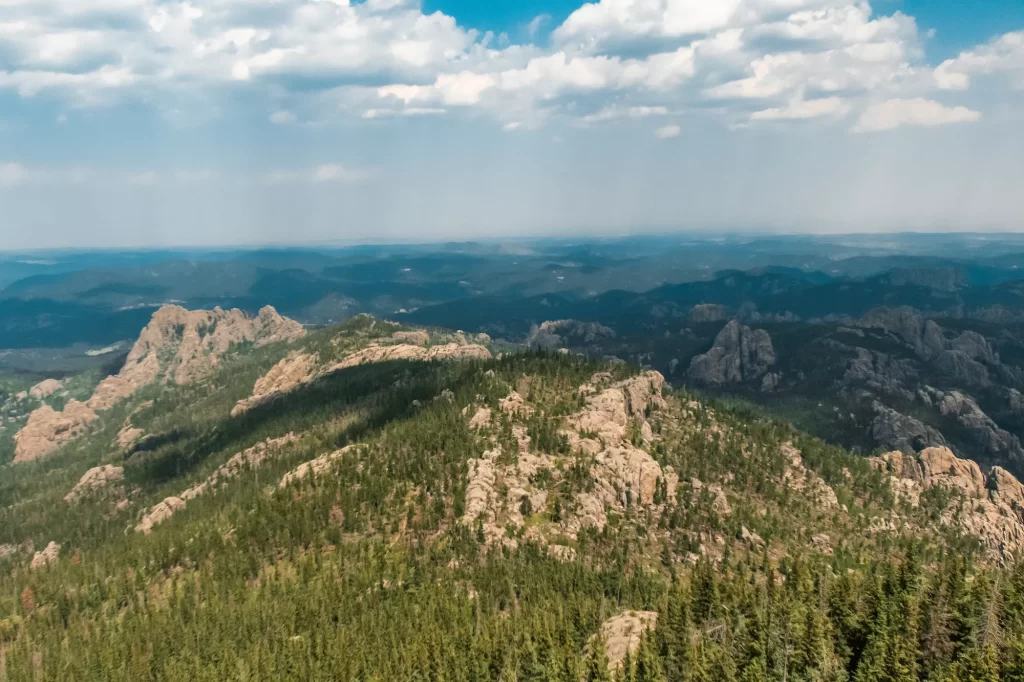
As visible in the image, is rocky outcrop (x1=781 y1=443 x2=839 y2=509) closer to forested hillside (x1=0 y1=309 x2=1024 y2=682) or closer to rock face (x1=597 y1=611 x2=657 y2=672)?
forested hillside (x1=0 y1=309 x2=1024 y2=682)

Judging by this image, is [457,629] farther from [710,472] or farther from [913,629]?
[710,472]

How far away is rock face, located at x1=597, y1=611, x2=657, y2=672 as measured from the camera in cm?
11269

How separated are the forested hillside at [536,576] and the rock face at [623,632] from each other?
53 cm

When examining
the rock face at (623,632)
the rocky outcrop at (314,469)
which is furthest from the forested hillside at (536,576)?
the rocky outcrop at (314,469)

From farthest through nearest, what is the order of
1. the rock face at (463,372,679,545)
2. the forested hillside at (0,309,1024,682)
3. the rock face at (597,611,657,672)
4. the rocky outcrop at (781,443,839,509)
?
the rocky outcrop at (781,443,839,509)
the rock face at (463,372,679,545)
the rock face at (597,611,657,672)
the forested hillside at (0,309,1024,682)

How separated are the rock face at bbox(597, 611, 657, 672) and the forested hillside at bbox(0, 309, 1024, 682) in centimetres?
53

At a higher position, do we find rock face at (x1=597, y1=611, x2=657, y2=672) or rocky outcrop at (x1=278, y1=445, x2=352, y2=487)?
rocky outcrop at (x1=278, y1=445, x2=352, y2=487)

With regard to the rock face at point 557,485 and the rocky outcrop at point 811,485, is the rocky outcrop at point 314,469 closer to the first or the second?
the rock face at point 557,485

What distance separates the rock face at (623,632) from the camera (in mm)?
112688

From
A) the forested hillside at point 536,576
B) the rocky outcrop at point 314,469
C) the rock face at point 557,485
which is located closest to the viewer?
the forested hillside at point 536,576

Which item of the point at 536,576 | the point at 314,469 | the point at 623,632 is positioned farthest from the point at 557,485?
the point at 314,469

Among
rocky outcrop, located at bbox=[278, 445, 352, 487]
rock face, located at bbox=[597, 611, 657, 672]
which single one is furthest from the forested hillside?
rocky outcrop, located at bbox=[278, 445, 352, 487]

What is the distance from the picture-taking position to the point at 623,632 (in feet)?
393

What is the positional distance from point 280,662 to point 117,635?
44.0 meters
